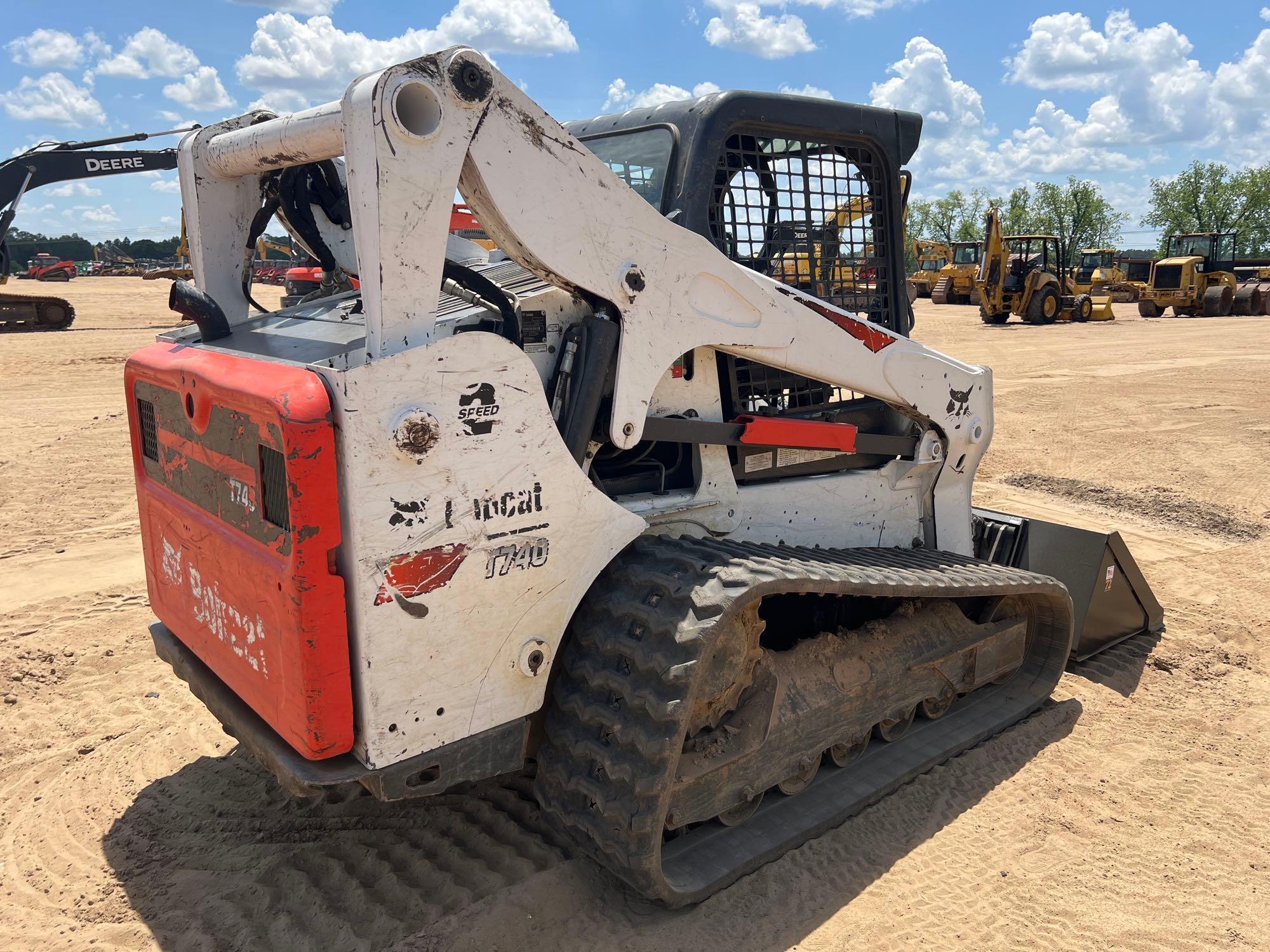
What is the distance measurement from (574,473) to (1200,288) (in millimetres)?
30310

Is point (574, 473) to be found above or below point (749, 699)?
above

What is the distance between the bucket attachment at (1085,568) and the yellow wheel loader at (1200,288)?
86.9 ft

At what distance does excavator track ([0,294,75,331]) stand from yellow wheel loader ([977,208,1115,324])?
2149 centimetres

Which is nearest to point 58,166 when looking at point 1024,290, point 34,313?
point 34,313

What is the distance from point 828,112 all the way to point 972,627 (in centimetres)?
210

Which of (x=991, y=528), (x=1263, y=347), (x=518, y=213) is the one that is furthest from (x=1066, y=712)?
(x=1263, y=347)

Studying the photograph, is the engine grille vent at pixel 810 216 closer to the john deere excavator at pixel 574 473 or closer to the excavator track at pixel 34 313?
the john deere excavator at pixel 574 473

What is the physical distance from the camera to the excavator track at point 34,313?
19578 mm

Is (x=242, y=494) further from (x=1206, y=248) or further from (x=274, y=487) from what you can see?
(x=1206, y=248)

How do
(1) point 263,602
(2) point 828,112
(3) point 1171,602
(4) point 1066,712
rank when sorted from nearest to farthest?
(1) point 263,602, (2) point 828,112, (4) point 1066,712, (3) point 1171,602

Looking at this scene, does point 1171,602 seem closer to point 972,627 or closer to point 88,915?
point 972,627

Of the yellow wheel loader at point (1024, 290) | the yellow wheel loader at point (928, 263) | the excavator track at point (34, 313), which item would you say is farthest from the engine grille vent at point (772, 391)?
the yellow wheel loader at point (928, 263)

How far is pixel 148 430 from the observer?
3404 millimetres

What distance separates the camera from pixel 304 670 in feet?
7.75
